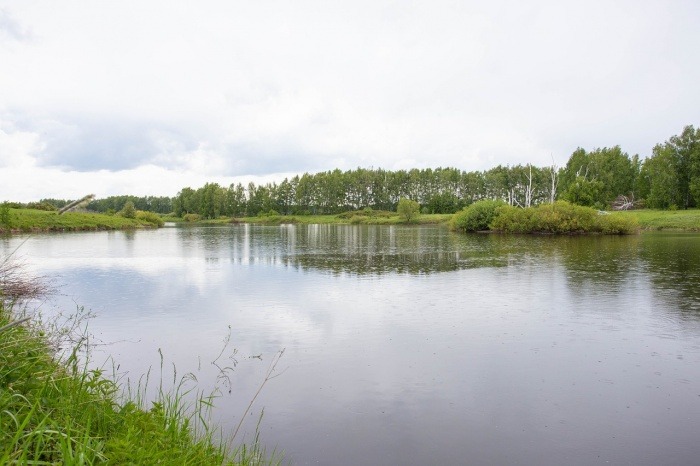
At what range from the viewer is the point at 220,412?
250 inches

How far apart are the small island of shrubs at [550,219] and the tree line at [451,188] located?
17857 millimetres

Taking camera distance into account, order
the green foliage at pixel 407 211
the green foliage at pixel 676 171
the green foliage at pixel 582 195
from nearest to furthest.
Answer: the green foliage at pixel 582 195 < the green foliage at pixel 676 171 < the green foliage at pixel 407 211

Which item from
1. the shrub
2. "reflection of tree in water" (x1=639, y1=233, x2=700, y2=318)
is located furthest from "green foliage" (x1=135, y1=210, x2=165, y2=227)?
"reflection of tree in water" (x1=639, y1=233, x2=700, y2=318)

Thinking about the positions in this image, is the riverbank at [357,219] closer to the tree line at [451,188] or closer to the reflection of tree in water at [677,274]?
the tree line at [451,188]

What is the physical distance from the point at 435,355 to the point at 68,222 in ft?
199

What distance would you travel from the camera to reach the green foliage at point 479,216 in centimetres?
5216

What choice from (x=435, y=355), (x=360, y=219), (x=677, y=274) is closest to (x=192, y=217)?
(x=360, y=219)

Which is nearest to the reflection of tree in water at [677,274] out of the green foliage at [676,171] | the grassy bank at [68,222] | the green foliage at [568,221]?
the green foliage at [568,221]

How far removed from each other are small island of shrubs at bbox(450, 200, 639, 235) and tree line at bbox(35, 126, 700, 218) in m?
17.9

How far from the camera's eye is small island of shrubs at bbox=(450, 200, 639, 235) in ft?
143

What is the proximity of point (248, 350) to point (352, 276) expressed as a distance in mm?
9733

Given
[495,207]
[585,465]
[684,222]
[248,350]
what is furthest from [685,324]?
[684,222]

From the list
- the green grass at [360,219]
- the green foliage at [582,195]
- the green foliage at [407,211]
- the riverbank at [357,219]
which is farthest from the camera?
the green foliage at [407,211]

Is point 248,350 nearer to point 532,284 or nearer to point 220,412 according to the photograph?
point 220,412
